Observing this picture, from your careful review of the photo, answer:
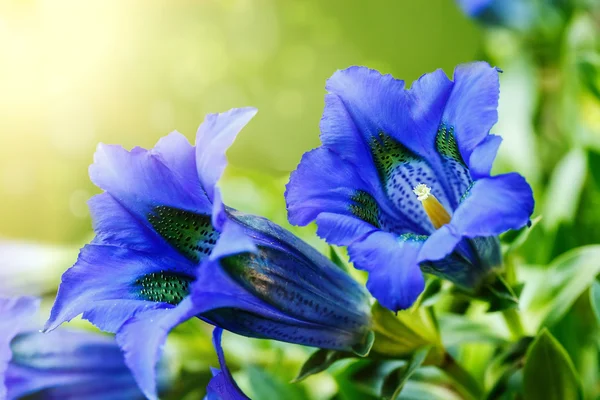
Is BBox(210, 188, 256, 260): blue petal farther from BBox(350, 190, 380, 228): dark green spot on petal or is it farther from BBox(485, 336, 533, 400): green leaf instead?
BBox(485, 336, 533, 400): green leaf

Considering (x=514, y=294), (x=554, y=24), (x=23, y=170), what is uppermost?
(x=554, y=24)

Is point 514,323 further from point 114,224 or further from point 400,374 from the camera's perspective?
point 114,224

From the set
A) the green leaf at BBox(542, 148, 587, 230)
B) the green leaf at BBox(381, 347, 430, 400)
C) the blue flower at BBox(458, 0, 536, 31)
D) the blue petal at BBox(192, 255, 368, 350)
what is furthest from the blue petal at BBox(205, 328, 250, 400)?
the blue flower at BBox(458, 0, 536, 31)

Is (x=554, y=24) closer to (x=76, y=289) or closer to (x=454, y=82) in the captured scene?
(x=454, y=82)

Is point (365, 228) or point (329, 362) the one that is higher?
point (365, 228)

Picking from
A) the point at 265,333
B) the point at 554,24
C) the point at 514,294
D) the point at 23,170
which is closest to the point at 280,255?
the point at 265,333

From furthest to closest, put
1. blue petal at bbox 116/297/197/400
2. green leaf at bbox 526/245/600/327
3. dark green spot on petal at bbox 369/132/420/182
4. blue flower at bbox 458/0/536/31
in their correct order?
blue flower at bbox 458/0/536/31
green leaf at bbox 526/245/600/327
dark green spot on petal at bbox 369/132/420/182
blue petal at bbox 116/297/197/400

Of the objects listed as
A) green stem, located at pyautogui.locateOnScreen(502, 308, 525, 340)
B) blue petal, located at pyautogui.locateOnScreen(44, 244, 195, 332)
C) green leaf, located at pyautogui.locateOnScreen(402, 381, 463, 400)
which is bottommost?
green leaf, located at pyautogui.locateOnScreen(402, 381, 463, 400)

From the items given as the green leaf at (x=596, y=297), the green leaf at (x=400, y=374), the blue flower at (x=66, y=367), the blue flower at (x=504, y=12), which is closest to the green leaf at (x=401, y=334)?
the green leaf at (x=400, y=374)
